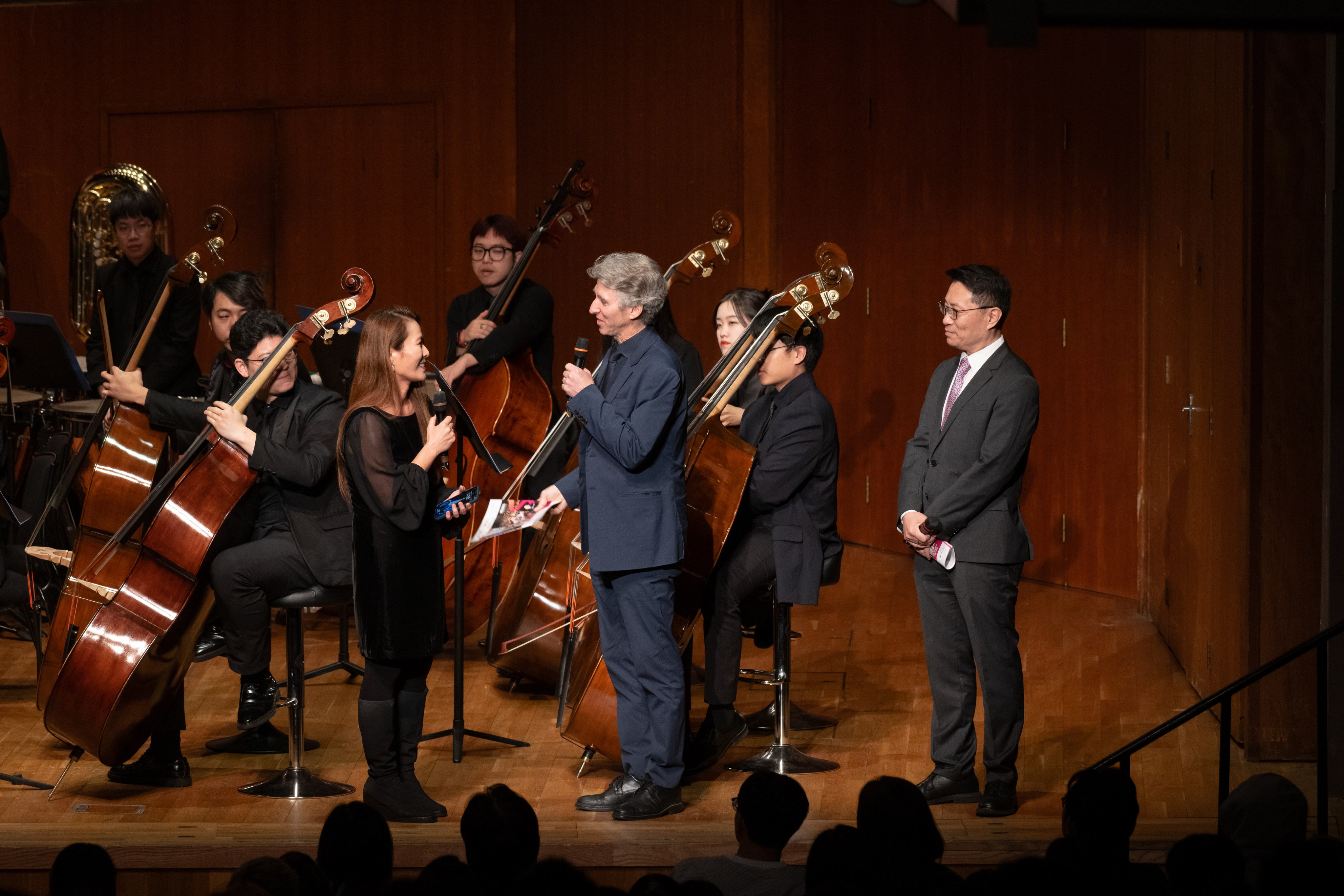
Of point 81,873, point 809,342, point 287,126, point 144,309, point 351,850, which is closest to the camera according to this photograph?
point 81,873

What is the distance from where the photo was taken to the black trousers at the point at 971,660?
401 centimetres

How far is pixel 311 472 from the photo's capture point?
416 cm

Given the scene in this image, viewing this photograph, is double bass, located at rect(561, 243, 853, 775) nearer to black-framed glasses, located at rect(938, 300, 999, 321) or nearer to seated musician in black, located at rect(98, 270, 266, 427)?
black-framed glasses, located at rect(938, 300, 999, 321)

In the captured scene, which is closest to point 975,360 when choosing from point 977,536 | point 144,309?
point 977,536

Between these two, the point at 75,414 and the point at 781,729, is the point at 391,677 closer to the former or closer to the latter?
the point at 781,729

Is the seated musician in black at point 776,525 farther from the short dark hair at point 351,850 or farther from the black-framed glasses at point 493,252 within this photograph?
the short dark hair at point 351,850

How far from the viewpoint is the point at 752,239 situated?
760 centimetres

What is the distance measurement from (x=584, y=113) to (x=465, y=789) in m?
4.29

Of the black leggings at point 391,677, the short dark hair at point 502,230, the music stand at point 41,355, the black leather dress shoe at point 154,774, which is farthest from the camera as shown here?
the short dark hair at point 502,230

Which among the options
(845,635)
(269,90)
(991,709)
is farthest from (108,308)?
(991,709)

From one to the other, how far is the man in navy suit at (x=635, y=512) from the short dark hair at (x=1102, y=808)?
137 centimetres

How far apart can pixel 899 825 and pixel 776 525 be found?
5.77 feet

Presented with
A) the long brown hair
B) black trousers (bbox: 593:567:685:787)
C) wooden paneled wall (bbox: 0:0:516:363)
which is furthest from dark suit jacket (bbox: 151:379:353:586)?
wooden paneled wall (bbox: 0:0:516:363)

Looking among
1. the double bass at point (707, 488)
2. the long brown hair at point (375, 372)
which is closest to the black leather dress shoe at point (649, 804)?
the double bass at point (707, 488)
